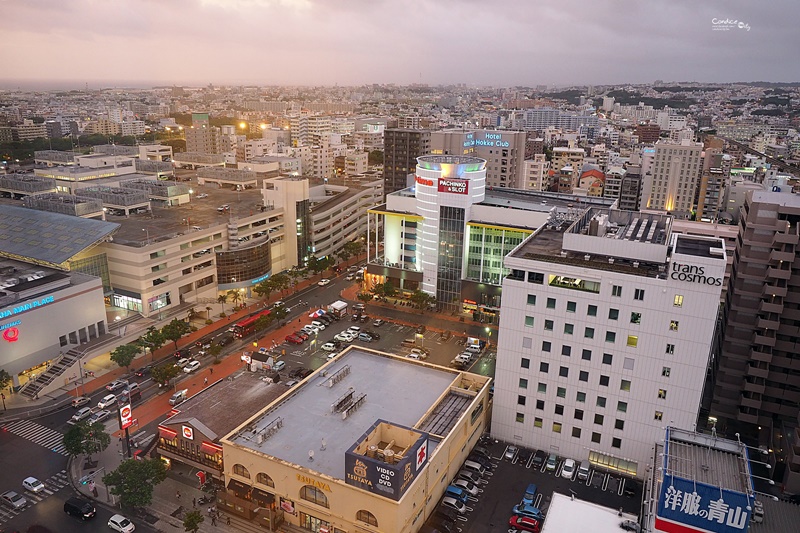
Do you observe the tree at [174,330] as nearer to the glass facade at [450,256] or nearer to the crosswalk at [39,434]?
the crosswalk at [39,434]

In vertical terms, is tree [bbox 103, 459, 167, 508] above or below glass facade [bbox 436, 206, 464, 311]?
below

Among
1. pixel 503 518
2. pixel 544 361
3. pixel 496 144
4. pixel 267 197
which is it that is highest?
pixel 496 144

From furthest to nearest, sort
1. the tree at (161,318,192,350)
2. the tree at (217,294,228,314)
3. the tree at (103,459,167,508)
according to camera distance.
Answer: the tree at (217,294,228,314), the tree at (161,318,192,350), the tree at (103,459,167,508)

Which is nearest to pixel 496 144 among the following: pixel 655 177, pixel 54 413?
pixel 655 177

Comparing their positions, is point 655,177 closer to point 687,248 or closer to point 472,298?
point 472,298

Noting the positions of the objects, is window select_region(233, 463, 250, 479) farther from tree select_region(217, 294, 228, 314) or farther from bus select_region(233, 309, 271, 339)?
tree select_region(217, 294, 228, 314)

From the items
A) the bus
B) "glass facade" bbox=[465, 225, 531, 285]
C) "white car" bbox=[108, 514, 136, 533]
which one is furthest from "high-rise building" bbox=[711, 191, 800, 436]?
the bus

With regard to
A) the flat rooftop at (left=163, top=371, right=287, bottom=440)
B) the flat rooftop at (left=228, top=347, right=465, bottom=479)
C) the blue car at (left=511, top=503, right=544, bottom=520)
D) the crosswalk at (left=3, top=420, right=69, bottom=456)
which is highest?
the flat rooftop at (left=228, top=347, right=465, bottom=479)
